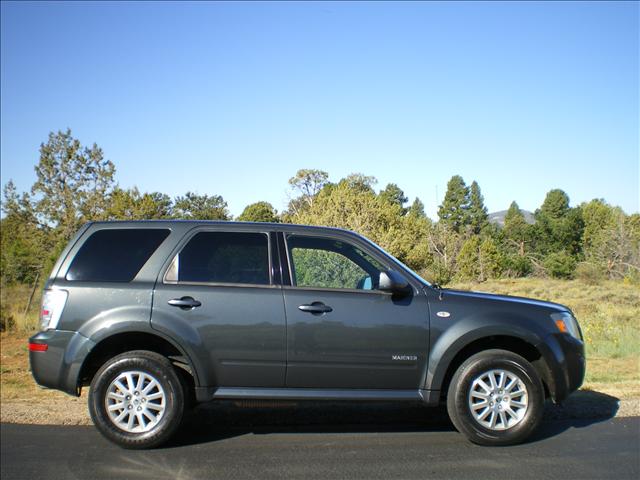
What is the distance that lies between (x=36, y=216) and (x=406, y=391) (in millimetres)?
36572

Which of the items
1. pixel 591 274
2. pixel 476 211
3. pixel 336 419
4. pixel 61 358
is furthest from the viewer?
pixel 476 211

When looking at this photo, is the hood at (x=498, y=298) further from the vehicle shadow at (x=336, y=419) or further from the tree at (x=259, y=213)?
the tree at (x=259, y=213)

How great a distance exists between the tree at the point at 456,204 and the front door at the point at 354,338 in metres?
37.4

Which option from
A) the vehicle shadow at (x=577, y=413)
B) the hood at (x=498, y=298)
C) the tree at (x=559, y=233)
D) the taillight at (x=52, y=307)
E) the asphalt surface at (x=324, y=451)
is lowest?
the asphalt surface at (x=324, y=451)

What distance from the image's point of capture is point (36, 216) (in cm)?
3697

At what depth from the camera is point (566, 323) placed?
5523 millimetres

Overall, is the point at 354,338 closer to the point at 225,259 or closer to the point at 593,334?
the point at 225,259

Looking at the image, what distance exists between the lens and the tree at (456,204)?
42875mm

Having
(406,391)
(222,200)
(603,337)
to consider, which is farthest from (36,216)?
(406,391)

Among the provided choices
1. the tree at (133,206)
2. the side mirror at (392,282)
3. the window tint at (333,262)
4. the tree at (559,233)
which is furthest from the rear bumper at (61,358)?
the tree at (559,233)

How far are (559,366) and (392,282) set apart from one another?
65.6 inches

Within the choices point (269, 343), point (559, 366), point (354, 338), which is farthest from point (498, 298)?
point (269, 343)

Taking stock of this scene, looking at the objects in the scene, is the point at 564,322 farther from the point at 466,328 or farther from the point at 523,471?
the point at 523,471

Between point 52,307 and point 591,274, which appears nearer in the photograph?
point 52,307
